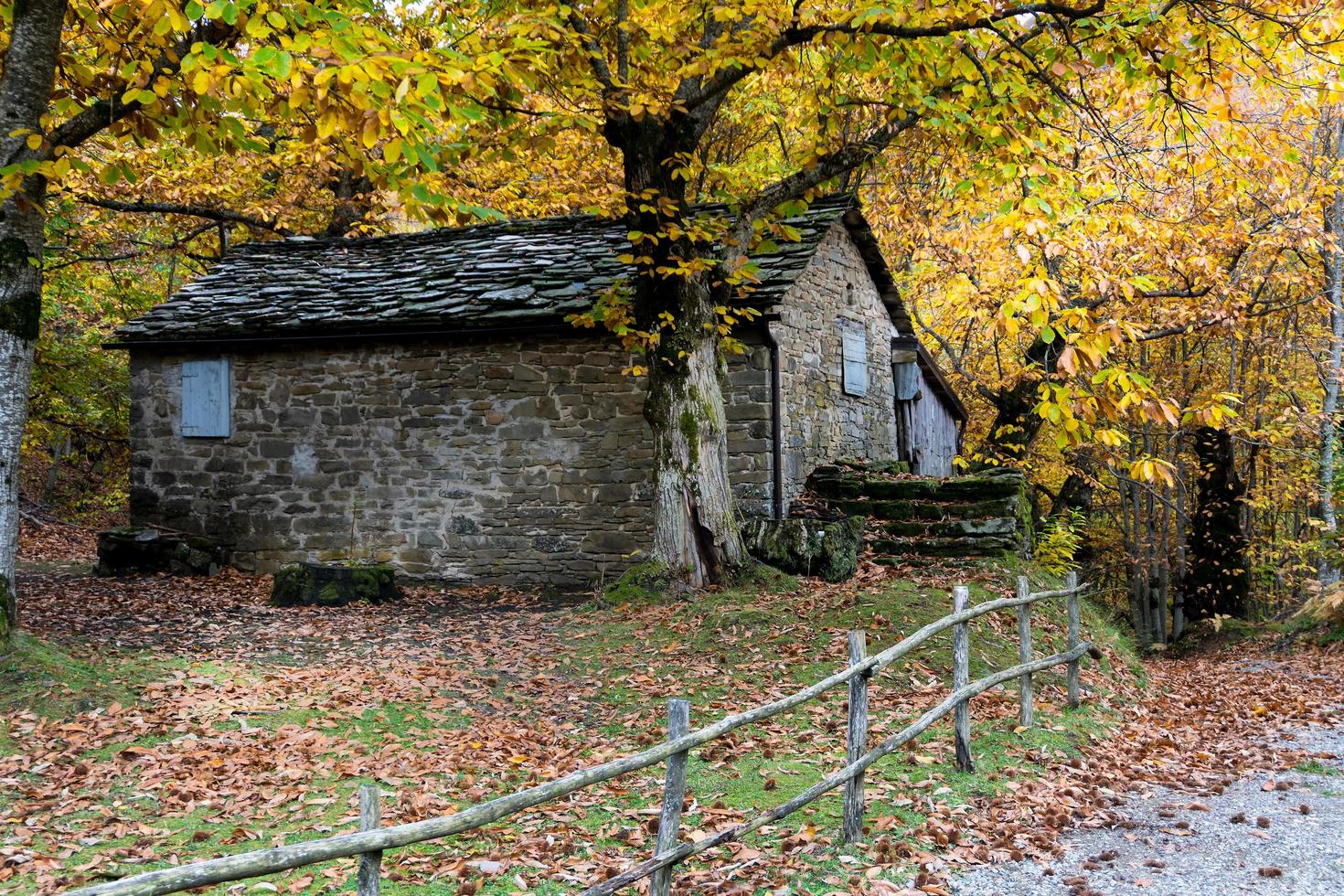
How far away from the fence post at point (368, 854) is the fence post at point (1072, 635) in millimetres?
6385

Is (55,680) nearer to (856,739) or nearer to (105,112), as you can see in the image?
(105,112)

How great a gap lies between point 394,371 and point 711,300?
15.7 ft

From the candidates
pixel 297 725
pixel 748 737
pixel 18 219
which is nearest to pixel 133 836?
pixel 297 725

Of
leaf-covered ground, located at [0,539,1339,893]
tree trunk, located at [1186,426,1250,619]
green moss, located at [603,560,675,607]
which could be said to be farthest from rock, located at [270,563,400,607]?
tree trunk, located at [1186,426,1250,619]

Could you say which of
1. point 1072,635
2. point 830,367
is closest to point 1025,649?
point 1072,635

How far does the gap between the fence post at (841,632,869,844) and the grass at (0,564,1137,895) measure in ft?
0.44

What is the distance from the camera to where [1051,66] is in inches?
293

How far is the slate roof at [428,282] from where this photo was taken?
12.6m

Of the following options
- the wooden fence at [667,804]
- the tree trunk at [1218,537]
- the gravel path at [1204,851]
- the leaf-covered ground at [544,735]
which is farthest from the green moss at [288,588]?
the tree trunk at [1218,537]

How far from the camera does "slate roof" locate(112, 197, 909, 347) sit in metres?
Result: 12.6

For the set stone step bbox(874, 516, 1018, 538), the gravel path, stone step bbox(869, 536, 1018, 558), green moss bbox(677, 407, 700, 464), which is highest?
green moss bbox(677, 407, 700, 464)

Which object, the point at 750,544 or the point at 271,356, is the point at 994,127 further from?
the point at 271,356

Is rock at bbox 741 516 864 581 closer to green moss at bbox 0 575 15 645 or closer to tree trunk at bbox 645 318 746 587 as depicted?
tree trunk at bbox 645 318 746 587

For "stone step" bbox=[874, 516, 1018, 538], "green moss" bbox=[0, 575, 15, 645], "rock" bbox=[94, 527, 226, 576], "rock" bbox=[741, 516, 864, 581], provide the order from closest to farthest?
"green moss" bbox=[0, 575, 15, 645]
"rock" bbox=[741, 516, 864, 581]
"stone step" bbox=[874, 516, 1018, 538]
"rock" bbox=[94, 527, 226, 576]
